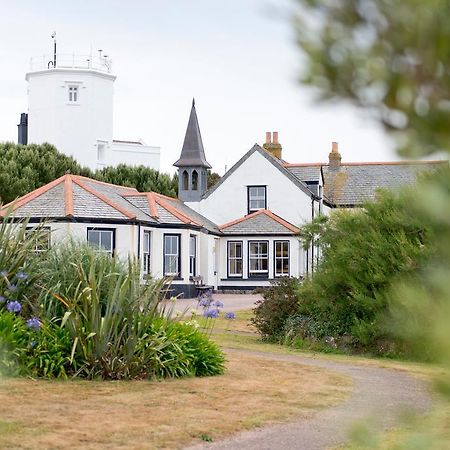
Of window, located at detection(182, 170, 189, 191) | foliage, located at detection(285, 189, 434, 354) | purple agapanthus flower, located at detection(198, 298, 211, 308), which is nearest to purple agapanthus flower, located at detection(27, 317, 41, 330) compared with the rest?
purple agapanthus flower, located at detection(198, 298, 211, 308)

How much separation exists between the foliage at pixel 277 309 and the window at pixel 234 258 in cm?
2316

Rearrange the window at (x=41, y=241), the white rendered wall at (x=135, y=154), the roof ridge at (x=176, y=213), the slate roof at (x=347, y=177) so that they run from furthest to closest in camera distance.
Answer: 1. the white rendered wall at (x=135, y=154)
2. the slate roof at (x=347, y=177)
3. the roof ridge at (x=176, y=213)
4. the window at (x=41, y=241)

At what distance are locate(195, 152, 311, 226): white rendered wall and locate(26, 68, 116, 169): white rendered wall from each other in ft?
43.0

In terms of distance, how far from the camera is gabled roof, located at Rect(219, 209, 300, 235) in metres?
41.6

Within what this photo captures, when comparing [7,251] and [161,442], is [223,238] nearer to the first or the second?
[7,251]

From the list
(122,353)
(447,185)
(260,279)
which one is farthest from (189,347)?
(260,279)

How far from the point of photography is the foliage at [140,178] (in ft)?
171

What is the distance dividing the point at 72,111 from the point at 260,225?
18.9m

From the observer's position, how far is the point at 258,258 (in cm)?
4219

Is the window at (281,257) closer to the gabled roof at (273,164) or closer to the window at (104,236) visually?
the gabled roof at (273,164)

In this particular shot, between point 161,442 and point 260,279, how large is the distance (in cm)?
3345

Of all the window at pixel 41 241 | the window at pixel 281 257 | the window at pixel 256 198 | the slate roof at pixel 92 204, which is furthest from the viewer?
the window at pixel 256 198

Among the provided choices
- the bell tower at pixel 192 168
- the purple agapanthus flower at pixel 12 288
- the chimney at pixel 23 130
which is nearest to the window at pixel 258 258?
the bell tower at pixel 192 168

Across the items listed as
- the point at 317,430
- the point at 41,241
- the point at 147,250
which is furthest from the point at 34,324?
the point at 147,250
